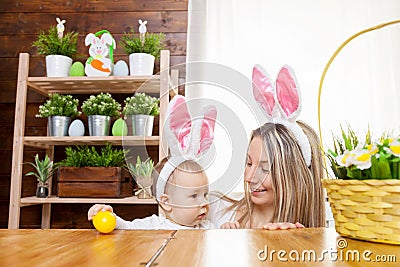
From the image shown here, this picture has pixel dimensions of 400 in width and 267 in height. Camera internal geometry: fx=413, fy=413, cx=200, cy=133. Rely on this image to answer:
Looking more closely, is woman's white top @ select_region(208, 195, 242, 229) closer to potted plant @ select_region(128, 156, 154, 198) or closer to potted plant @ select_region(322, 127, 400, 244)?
potted plant @ select_region(128, 156, 154, 198)

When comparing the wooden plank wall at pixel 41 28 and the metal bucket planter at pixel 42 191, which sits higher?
the wooden plank wall at pixel 41 28

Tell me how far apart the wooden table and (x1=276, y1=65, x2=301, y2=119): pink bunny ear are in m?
0.47

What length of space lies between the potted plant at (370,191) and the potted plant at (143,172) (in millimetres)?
335

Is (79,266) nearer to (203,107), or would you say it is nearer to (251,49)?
(203,107)

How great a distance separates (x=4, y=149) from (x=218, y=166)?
1718 millimetres

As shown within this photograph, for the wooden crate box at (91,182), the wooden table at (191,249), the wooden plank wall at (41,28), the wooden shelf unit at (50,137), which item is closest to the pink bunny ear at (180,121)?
the wooden table at (191,249)

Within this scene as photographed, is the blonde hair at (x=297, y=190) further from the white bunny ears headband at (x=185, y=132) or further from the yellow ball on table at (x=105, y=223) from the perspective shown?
the yellow ball on table at (x=105, y=223)

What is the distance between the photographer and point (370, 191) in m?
0.58

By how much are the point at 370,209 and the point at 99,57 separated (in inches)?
60.4

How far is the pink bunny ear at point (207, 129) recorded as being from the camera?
78 centimetres

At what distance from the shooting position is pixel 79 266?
440 mm

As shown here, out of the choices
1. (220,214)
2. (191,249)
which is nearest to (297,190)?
(220,214)

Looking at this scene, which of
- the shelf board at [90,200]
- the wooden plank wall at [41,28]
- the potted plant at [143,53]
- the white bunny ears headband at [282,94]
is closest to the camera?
the white bunny ears headband at [282,94]

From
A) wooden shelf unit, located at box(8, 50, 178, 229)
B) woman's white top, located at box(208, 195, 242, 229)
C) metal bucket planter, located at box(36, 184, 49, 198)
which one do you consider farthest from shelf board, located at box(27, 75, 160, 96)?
woman's white top, located at box(208, 195, 242, 229)
